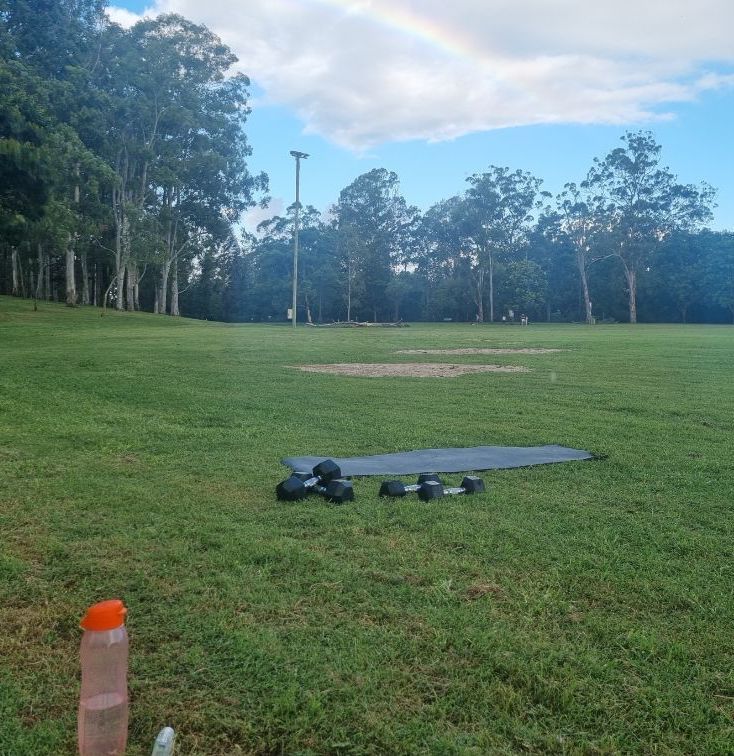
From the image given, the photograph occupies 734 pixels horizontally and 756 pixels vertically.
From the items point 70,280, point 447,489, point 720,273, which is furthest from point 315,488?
point 720,273

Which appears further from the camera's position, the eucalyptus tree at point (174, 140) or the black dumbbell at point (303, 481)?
the eucalyptus tree at point (174, 140)

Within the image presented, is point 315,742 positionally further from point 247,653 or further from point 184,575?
point 184,575

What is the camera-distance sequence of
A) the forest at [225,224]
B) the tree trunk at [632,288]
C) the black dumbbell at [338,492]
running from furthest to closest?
the tree trunk at [632,288] → the forest at [225,224] → the black dumbbell at [338,492]

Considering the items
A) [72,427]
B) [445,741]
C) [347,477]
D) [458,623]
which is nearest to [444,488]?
[347,477]

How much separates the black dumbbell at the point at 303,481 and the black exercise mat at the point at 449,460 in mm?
471

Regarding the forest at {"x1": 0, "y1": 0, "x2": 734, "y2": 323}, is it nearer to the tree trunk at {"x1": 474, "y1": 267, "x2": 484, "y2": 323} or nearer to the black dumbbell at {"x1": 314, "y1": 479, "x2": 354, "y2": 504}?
the tree trunk at {"x1": 474, "y1": 267, "x2": 484, "y2": 323}

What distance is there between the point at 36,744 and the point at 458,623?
156cm

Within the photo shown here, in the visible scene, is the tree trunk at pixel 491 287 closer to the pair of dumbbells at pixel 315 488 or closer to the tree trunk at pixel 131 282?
the tree trunk at pixel 131 282

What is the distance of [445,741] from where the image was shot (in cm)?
207

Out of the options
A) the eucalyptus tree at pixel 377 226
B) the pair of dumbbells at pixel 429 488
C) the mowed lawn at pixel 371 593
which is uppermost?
the eucalyptus tree at pixel 377 226

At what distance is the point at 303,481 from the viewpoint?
15.1 feet

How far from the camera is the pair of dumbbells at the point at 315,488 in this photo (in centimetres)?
449

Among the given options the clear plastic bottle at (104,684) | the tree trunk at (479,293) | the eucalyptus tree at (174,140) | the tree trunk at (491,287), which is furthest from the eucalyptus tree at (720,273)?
the clear plastic bottle at (104,684)

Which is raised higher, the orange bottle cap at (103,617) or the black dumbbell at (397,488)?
the orange bottle cap at (103,617)
